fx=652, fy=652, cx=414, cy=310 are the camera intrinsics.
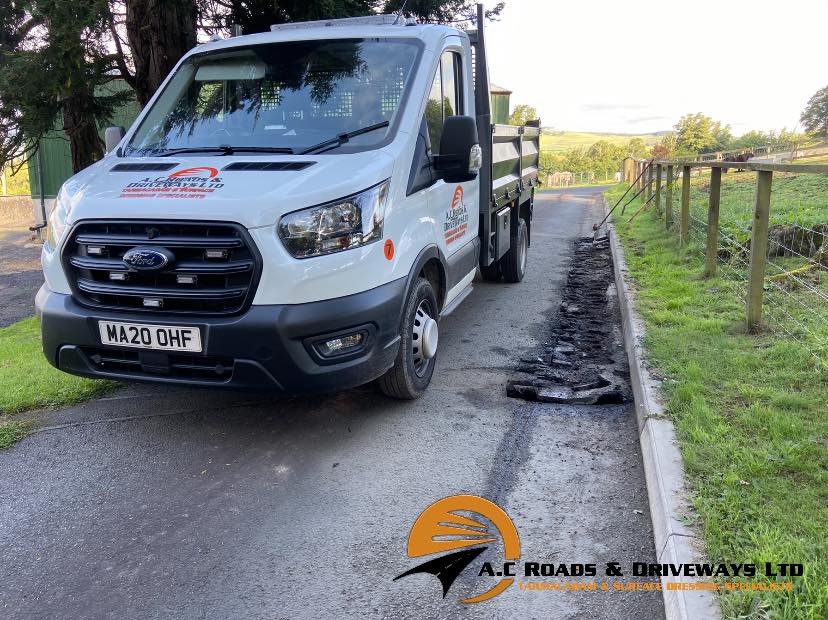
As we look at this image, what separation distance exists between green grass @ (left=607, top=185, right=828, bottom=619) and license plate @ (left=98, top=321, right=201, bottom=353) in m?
2.60

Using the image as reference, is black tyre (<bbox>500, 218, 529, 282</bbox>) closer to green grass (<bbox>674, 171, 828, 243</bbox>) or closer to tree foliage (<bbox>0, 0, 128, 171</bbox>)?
green grass (<bbox>674, 171, 828, 243</bbox>)

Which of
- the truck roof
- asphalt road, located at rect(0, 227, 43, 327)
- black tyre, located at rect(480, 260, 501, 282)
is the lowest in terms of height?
asphalt road, located at rect(0, 227, 43, 327)

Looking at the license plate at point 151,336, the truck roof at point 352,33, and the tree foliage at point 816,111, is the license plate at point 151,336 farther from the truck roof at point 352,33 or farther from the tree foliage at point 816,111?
the tree foliage at point 816,111

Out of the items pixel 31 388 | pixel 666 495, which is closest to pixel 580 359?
pixel 666 495

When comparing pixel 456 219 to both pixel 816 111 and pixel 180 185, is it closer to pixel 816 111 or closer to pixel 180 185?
pixel 180 185

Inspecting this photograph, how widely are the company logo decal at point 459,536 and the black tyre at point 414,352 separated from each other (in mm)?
1089

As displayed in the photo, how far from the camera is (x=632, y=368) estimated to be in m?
4.98

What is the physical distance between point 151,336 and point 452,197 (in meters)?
2.44

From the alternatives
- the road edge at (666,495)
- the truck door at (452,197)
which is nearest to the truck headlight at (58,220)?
the truck door at (452,197)

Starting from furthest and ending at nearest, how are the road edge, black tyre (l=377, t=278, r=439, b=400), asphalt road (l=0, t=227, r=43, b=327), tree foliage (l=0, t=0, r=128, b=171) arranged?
asphalt road (l=0, t=227, r=43, b=327)
tree foliage (l=0, t=0, r=128, b=171)
black tyre (l=377, t=278, r=439, b=400)
the road edge

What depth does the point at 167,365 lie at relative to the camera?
3584 millimetres

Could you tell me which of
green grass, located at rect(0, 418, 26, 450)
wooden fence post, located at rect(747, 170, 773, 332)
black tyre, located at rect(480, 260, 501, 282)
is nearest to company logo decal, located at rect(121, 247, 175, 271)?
green grass, located at rect(0, 418, 26, 450)

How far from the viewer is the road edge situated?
2.34 m

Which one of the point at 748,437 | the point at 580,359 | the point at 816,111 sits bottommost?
the point at 580,359
